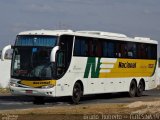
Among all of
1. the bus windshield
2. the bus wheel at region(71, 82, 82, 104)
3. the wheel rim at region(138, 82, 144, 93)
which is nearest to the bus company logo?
the wheel rim at region(138, 82, 144, 93)

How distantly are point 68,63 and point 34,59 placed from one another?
1.62 metres

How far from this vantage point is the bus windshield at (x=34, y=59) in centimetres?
2503

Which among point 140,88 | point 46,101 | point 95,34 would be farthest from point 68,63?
point 140,88

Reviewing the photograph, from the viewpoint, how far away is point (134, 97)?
33469mm

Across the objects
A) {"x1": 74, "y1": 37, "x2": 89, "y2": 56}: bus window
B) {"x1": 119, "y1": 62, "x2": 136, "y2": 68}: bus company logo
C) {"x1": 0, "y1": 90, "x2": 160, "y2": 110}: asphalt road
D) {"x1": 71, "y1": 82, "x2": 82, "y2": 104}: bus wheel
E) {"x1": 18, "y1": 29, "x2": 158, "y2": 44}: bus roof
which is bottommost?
{"x1": 0, "y1": 90, "x2": 160, "y2": 110}: asphalt road

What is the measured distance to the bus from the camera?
25.1 metres

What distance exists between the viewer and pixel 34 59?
25172mm

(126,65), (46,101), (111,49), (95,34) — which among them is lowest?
(46,101)

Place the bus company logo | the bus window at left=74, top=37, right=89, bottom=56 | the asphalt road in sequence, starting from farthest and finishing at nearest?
1. the bus company logo
2. the bus window at left=74, top=37, right=89, bottom=56
3. the asphalt road

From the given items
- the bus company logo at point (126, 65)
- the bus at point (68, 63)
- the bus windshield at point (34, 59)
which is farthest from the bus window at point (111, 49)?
the bus windshield at point (34, 59)

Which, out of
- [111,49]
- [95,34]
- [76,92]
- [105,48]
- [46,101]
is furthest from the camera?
[111,49]

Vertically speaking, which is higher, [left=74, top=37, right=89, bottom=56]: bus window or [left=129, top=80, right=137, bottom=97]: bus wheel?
[left=74, top=37, right=89, bottom=56]: bus window

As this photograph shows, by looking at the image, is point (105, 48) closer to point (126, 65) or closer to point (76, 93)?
point (126, 65)

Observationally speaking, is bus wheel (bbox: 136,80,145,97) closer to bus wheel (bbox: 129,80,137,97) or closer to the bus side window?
bus wheel (bbox: 129,80,137,97)
